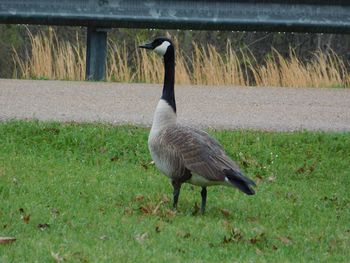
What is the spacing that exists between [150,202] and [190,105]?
11.0 ft

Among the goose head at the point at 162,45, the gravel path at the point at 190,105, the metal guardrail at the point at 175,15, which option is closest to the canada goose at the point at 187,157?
the goose head at the point at 162,45

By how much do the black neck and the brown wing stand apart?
303 mm

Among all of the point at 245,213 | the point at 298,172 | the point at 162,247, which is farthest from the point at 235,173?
the point at 298,172

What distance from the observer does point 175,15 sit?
11.8 metres

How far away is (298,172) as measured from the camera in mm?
8367

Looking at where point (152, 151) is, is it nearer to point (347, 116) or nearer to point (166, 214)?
point (166, 214)

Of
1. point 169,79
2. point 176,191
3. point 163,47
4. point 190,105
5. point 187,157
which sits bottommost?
point 190,105

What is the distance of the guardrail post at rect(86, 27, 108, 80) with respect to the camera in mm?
11797

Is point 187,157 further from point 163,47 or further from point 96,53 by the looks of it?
point 96,53

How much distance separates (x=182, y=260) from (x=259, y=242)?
72 centimetres

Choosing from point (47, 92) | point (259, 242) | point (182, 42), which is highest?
point (259, 242)

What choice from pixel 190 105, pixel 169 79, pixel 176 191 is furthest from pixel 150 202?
pixel 190 105

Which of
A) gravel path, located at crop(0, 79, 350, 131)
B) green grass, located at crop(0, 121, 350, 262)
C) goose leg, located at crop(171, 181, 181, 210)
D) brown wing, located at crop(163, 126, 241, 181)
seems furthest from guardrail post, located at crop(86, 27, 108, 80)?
goose leg, located at crop(171, 181, 181, 210)

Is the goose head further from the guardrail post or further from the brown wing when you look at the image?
the guardrail post
